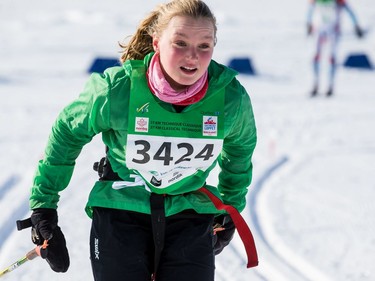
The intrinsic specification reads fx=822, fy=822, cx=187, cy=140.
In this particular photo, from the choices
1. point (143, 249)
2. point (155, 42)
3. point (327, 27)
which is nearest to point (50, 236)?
point (143, 249)

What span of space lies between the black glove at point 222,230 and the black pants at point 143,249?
0.83 feet

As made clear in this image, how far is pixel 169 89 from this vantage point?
285cm

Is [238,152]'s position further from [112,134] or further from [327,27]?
[327,27]

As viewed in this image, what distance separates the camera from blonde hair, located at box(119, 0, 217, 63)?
2863 mm

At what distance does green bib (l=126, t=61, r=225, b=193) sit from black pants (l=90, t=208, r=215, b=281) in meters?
0.15

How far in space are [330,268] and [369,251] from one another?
1.35 feet

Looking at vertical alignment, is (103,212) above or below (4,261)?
above

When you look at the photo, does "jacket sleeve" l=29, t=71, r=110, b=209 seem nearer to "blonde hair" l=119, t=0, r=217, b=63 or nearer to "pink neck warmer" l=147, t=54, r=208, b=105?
"pink neck warmer" l=147, t=54, r=208, b=105

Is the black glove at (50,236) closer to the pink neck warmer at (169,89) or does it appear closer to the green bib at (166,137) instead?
the green bib at (166,137)

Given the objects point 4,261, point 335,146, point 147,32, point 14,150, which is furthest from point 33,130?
point 147,32

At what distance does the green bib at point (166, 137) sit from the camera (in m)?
2.90

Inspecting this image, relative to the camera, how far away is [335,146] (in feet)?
26.6

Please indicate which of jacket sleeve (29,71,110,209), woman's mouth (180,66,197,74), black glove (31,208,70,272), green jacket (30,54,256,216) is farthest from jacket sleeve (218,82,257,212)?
black glove (31,208,70,272)

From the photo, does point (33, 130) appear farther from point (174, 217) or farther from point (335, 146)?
point (174, 217)
